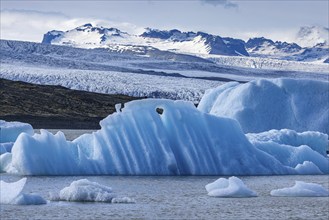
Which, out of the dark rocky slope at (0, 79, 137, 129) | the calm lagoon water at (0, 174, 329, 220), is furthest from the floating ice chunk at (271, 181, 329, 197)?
the dark rocky slope at (0, 79, 137, 129)

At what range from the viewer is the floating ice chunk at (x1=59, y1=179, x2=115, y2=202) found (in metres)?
15.3

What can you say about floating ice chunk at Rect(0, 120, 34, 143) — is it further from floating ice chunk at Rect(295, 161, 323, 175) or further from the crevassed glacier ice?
floating ice chunk at Rect(295, 161, 323, 175)

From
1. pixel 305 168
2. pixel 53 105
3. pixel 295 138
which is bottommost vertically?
pixel 53 105

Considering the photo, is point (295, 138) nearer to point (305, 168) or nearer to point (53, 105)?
point (305, 168)

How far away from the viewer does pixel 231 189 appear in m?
16.7

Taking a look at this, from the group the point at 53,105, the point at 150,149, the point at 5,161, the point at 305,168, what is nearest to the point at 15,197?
the point at 150,149

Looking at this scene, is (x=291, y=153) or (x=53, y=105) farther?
(x=53, y=105)

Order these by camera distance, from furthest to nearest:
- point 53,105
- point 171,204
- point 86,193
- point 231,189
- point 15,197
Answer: point 53,105, point 231,189, point 171,204, point 86,193, point 15,197

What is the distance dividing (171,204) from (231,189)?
56.9 inches

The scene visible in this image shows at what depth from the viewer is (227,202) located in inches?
634

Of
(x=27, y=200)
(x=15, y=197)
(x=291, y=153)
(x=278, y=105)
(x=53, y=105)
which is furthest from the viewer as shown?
(x=53, y=105)

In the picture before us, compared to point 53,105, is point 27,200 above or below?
above

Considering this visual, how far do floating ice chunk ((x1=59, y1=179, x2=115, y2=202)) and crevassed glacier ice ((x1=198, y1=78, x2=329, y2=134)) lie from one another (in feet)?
38.5

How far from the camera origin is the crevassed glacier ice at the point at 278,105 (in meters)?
26.8
